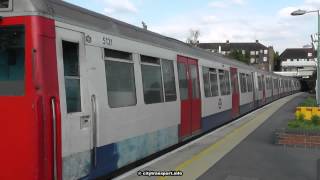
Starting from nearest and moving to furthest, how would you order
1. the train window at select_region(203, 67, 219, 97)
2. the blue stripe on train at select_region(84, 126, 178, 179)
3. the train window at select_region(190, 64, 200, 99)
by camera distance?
the blue stripe on train at select_region(84, 126, 178, 179)
the train window at select_region(190, 64, 200, 99)
the train window at select_region(203, 67, 219, 97)

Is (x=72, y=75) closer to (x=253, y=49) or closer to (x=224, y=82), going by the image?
(x=224, y=82)

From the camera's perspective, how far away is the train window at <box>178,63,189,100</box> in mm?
12441

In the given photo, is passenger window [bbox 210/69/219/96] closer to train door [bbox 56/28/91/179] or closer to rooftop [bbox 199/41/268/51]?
train door [bbox 56/28/91/179]

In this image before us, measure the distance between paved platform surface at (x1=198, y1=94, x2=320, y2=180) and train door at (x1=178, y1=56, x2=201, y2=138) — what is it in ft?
4.74

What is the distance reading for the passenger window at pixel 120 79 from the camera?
26.4 ft

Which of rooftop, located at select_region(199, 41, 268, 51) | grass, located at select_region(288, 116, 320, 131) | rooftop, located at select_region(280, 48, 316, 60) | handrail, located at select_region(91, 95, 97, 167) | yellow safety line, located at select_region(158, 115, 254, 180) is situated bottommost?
yellow safety line, located at select_region(158, 115, 254, 180)

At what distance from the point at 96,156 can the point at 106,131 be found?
1.66ft

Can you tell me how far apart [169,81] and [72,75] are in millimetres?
4762

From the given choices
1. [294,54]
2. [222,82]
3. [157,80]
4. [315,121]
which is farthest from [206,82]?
[294,54]

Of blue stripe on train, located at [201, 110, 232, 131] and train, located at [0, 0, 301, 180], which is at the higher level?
train, located at [0, 0, 301, 180]

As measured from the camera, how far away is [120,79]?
8.53 metres

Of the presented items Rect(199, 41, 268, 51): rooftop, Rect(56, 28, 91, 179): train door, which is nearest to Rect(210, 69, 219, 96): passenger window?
Rect(56, 28, 91, 179): train door

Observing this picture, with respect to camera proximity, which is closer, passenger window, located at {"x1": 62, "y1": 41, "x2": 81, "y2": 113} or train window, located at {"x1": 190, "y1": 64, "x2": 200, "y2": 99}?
passenger window, located at {"x1": 62, "y1": 41, "x2": 81, "y2": 113}

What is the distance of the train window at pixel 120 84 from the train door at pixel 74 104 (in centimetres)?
87
